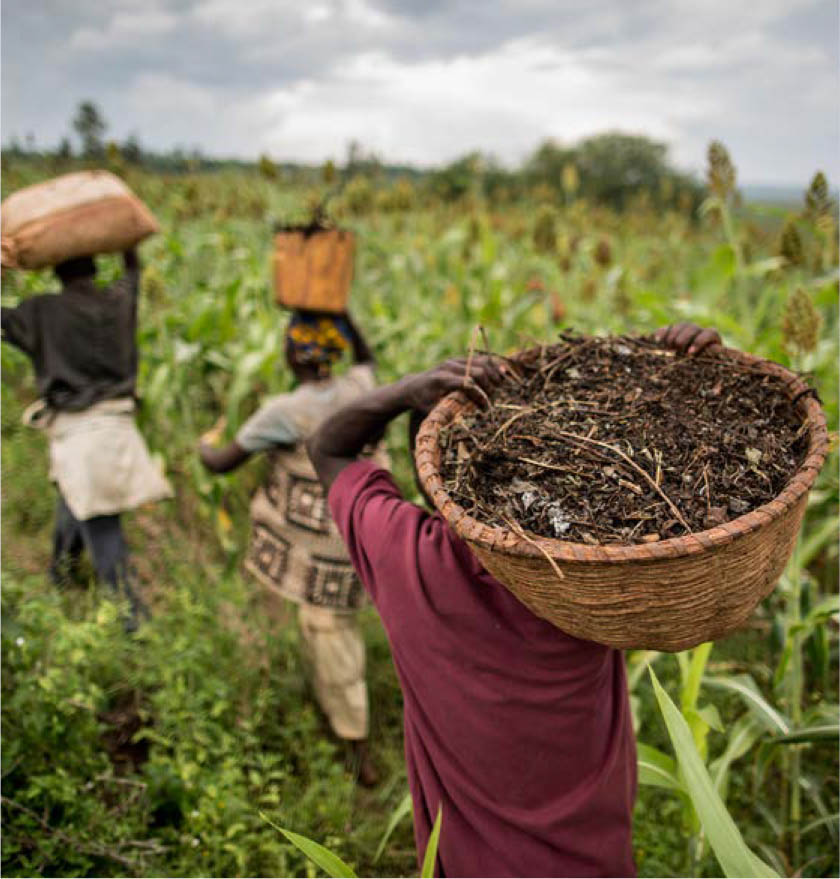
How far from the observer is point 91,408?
3.05 metres

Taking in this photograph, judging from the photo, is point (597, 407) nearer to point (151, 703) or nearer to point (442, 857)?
point (442, 857)

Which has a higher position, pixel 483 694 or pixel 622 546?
pixel 622 546

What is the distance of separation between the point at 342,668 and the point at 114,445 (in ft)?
4.62

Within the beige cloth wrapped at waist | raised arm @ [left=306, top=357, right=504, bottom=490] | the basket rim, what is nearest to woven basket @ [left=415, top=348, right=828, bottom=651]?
the basket rim

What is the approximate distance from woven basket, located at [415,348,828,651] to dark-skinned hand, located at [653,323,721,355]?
27cm

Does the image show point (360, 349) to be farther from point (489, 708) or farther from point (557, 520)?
point (557, 520)

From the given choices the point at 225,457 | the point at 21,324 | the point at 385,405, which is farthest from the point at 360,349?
the point at 385,405

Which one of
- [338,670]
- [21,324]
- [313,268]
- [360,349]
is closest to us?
[313,268]

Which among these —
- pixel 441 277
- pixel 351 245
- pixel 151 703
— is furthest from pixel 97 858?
pixel 441 277

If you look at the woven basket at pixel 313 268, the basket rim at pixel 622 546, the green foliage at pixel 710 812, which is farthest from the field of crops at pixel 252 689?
the woven basket at pixel 313 268

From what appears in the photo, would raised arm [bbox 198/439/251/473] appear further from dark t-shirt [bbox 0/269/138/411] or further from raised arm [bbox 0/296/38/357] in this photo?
raised arm [bbox 0/296/38/357]

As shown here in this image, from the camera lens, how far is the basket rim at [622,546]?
2.87ft

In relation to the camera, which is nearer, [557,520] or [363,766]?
[557,520]

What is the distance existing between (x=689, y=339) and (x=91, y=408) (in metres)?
2.56
